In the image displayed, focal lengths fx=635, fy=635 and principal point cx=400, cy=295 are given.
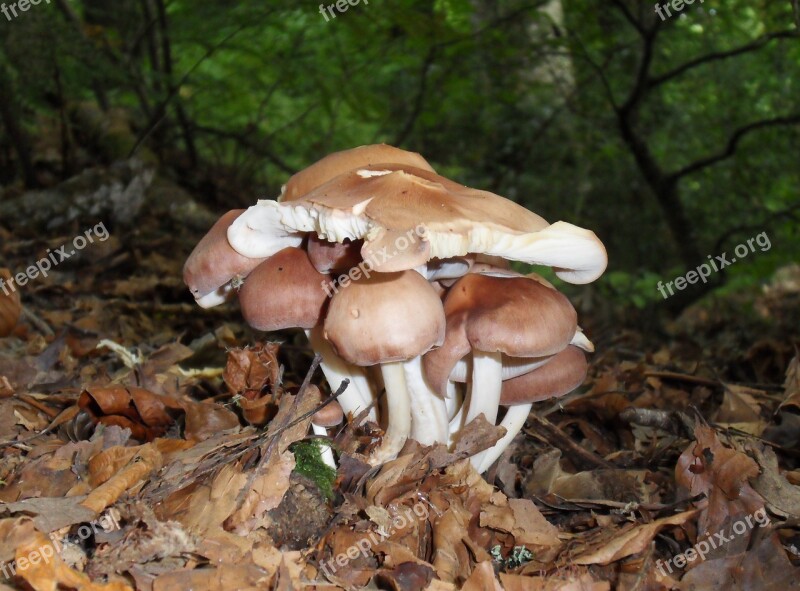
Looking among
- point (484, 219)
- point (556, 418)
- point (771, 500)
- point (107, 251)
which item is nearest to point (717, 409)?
point (556, 418)

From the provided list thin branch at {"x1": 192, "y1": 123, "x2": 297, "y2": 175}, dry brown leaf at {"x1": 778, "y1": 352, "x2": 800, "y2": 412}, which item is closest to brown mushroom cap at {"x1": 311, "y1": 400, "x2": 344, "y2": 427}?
dry brown leaf at {"x1": 778, "y1": 352, "x2": 800, "y2": 412}

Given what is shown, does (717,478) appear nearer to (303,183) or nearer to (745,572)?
(745,572)

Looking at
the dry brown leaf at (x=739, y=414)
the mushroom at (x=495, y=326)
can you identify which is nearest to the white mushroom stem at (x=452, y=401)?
the mushroom at (x=495, y=326)

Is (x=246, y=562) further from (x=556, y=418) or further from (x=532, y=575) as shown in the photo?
(x=556, y=418)

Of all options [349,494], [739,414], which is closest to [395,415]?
[349,494]

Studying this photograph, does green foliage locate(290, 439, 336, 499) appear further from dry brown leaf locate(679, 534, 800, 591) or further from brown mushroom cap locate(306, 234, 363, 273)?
dry brown leaf locate(679, 534, 800, 591)

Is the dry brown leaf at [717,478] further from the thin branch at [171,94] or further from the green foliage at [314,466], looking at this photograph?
the thin branch at [171,94]
